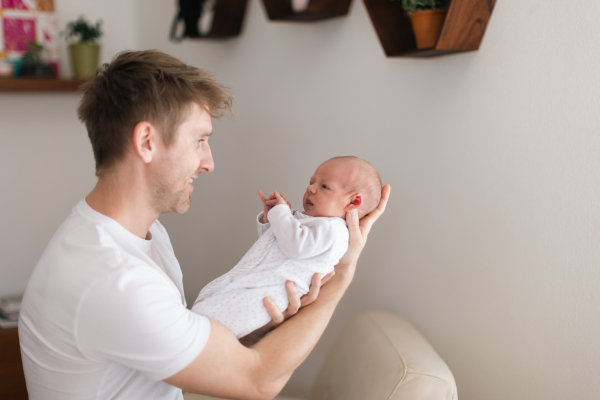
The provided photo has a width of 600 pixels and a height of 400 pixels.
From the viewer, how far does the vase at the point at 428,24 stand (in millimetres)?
1307

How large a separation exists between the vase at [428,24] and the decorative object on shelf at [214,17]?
1.12 m

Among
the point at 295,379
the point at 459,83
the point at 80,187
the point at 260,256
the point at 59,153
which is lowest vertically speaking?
the point at 295,379

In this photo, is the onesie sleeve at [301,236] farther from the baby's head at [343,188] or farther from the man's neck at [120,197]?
the man's neck at [120,197]

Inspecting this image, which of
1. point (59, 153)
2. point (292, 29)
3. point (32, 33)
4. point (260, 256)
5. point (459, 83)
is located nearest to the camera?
point (260, 256)

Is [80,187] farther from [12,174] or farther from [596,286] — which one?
[596,286]

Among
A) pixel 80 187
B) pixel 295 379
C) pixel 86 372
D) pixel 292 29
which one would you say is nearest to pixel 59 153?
pixel 80 187

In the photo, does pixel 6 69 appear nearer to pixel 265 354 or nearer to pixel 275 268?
pixel 275 268

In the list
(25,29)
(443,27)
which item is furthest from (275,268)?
A: (25,29)

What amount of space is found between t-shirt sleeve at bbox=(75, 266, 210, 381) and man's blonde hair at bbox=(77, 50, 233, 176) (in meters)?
0.33

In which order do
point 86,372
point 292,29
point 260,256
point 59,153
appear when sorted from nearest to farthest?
point 86,372 < point 260,256 < point 292,29 < point 59,153

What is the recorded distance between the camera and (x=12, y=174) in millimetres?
2662

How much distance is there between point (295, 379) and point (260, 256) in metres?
1.00

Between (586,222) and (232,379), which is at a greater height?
(586,222)

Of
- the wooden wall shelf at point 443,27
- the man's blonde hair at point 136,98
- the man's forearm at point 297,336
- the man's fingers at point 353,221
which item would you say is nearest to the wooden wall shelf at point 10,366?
the man's blonde hair at point 136,98
